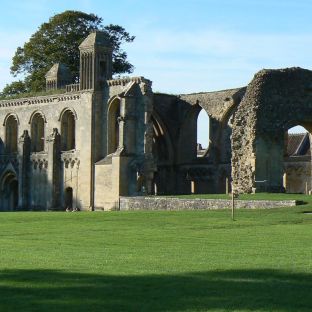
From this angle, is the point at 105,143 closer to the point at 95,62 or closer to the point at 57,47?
the point at 95,62

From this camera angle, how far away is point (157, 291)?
10.4m

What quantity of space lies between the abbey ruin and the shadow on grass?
3364cm

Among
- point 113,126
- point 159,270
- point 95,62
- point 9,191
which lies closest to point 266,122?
point 113,126

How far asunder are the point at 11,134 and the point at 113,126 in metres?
12.2

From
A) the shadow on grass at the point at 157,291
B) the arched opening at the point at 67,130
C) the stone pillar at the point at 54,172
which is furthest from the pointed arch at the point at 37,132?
the shadow on grass at the point at 157,291

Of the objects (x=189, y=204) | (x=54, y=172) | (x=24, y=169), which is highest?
(x=24, y=169)

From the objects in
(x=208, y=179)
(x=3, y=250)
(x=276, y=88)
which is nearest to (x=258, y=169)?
(x=276, y=88)

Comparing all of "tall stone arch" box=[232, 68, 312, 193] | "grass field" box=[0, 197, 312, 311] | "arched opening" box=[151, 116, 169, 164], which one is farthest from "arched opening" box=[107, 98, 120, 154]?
"grass field" box=[0, 197, 312, 311]

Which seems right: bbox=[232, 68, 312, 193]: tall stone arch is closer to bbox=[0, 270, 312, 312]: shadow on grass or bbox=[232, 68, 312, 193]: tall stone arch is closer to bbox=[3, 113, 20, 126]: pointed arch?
bbox=[3, 113, 20, 126]: pointed arch

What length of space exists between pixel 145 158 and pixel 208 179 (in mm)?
7217

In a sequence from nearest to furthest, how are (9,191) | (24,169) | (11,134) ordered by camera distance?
(24,169) < (9,191) < (11,134)

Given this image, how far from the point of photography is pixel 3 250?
15938 millimetres

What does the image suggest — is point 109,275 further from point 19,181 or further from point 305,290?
point 19,181

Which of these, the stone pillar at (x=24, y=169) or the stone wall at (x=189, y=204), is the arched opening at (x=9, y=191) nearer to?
the stone pillar at (x=24, y=169)
